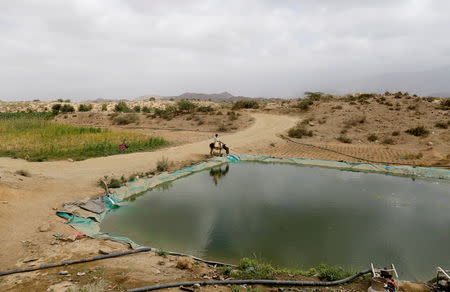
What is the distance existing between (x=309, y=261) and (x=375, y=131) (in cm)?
1325

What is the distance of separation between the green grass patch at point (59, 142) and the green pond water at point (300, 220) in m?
4.74

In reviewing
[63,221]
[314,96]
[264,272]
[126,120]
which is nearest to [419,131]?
[314,96]

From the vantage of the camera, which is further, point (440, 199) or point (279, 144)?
point (279, 144)

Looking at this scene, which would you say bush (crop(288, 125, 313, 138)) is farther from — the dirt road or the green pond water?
Result: the green pond water

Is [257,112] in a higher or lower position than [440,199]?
higher

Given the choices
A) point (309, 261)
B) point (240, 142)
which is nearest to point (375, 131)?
point (240, 142)

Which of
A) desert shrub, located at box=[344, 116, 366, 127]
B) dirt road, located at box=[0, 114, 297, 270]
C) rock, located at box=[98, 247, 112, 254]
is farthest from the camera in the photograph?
desert shrub, located at box=[344, 116, 366, 127]

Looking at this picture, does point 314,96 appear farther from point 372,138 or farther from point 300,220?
point 300,220

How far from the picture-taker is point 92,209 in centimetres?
686

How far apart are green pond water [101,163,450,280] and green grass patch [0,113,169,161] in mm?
4740

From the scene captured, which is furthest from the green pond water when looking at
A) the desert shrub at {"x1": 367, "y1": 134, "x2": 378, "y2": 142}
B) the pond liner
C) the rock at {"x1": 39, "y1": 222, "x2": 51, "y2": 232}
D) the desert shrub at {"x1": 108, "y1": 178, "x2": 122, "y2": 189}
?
the desert shrub at {"x1": 367, "y1": 134, "x2": 378, "y2": 142}

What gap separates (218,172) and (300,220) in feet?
15.2

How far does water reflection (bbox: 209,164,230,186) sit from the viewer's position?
1026cm

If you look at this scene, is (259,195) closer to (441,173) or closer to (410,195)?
(410,195)
